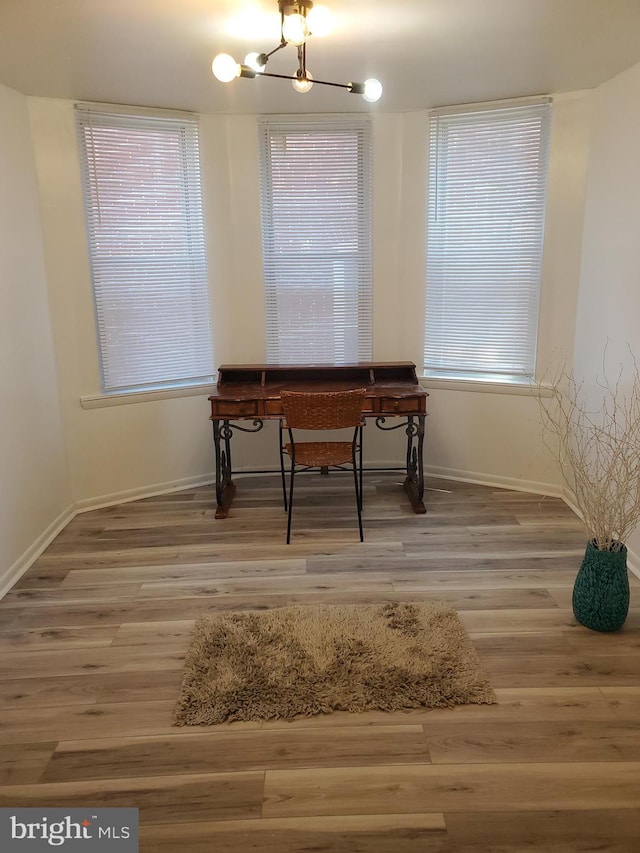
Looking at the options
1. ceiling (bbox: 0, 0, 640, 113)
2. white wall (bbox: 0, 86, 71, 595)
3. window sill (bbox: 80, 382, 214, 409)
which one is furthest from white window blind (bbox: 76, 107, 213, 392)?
white wall (bbox: 0, 86, 71, 595)

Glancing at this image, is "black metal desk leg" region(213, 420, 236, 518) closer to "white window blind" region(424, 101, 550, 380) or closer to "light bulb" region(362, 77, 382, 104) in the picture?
"white window blind" region(424, 101, 550, 380)

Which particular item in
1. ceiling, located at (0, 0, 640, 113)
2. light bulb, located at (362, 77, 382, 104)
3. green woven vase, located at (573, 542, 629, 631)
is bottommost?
green woven vase, located at (573, 542, 629, 631)

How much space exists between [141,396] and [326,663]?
223 centimetres

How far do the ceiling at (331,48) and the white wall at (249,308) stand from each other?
0.30 meters

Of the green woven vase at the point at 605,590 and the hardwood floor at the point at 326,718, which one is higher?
the green woven vase at the point at 605,590

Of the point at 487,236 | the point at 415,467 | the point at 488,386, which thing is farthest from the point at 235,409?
the point at 487,236

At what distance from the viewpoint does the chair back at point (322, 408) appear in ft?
10.1

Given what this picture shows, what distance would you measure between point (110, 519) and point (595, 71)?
3526mm

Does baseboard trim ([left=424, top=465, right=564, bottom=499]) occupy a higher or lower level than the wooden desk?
lower

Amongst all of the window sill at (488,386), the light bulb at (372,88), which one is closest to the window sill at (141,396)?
the window sill at (488,386)

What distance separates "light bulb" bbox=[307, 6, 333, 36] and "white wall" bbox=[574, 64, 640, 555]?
1629mm

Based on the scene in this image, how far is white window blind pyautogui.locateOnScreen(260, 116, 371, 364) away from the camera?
3.83 meters

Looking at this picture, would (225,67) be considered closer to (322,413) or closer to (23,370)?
(322,413)

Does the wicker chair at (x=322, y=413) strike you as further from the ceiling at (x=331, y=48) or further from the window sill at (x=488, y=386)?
the ceiling at (x=331, y=48)
